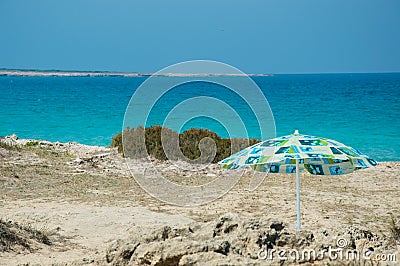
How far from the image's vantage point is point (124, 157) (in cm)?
1886

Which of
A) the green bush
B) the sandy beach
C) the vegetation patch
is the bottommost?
the vegetation patch

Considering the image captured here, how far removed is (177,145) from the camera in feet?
64.3

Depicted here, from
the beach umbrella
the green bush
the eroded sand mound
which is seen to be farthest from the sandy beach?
the beach umbrella

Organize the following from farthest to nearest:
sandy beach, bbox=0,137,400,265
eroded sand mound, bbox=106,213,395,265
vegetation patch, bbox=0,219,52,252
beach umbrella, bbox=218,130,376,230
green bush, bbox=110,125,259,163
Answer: green bush, bbox=110,125,259,163 < beach umbrella, bbox=218,130,376,230 < vegetation patch, bbox=0,219,52,252 < sandy beach, bbox=0,137,400,265 < eroded sand mound, bbox=106,213,395,265

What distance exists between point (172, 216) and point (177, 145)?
842cm

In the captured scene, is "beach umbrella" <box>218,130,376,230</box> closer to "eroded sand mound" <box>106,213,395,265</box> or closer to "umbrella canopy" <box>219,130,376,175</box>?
"umbrella canopy" <box>219,130,376,175</box>

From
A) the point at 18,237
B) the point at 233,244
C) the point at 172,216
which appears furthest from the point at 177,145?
the point at 233,244

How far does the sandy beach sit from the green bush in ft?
2.26

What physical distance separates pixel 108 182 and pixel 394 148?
18.8 meters

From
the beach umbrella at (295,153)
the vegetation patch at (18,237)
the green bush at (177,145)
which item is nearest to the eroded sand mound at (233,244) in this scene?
the beach umbrella at (295,153)

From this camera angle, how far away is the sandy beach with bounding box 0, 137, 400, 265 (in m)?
5.76

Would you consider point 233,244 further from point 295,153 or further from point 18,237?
point 18,237

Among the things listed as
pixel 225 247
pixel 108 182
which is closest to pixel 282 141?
pixel 225 247

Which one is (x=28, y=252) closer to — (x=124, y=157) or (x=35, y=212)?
(x=35, y=212)
